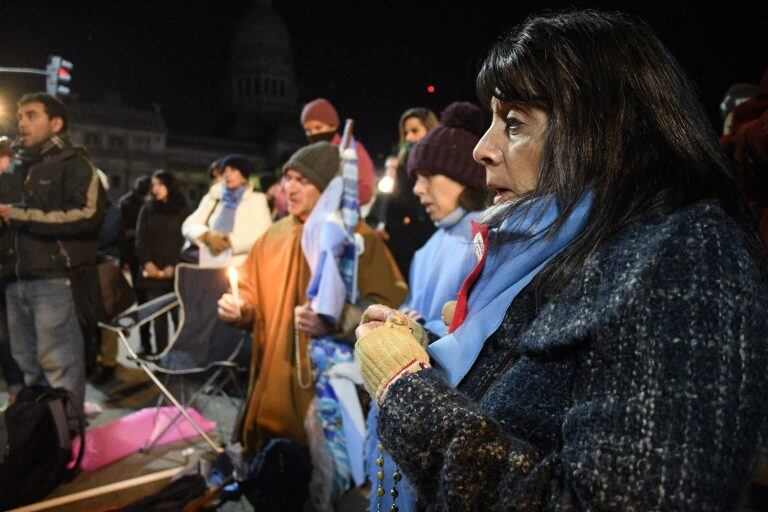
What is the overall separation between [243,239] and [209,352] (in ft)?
5.47

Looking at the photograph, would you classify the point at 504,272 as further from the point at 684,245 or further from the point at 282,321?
the point at 282,321

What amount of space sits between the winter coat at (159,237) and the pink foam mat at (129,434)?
2194mm

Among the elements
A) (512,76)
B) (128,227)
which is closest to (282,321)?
(512,76)

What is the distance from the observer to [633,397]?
814 mm

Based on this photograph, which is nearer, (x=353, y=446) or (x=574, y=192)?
(x=574, y=192)

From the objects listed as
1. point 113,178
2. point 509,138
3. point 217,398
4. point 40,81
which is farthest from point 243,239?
point 113,178

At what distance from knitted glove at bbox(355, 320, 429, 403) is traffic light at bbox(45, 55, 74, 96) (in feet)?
36.2

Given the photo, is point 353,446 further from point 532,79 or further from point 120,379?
point 120,379

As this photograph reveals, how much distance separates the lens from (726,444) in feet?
2.62

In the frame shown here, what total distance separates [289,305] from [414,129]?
2609 mm

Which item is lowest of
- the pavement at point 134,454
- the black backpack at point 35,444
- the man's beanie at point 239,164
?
the pavement at point 134,454

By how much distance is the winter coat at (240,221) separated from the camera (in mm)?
5547

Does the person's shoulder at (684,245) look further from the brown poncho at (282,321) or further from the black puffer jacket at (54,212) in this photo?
the black puffer jacket at (54,212)

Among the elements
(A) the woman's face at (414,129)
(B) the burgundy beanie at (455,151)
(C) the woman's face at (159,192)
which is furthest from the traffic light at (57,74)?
(B) the burgundy beanie at (455,151)
